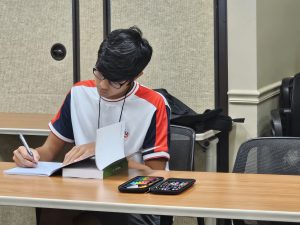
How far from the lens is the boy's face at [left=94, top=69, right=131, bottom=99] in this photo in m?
2.21

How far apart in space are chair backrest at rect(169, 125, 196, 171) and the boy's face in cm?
40

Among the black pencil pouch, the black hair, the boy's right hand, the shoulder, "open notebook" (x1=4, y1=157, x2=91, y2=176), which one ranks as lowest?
the black pencil pouch

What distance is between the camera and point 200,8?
351cm

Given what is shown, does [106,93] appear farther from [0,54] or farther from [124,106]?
[0,54]

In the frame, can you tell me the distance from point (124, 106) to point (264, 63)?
59.7 inches

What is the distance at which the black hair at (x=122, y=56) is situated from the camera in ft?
7.04

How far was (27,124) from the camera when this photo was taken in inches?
133

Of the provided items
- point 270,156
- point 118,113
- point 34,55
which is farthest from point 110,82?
point 34,55

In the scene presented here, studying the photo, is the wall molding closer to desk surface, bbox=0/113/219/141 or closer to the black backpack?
the black backpack

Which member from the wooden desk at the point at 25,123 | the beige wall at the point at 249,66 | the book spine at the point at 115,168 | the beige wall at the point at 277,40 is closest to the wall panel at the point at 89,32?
the wooden desk at the point at 25,123

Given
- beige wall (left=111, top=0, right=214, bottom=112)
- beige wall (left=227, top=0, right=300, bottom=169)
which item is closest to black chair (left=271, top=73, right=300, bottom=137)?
beige wall (left=227, top=0, right=300, bottom=169)

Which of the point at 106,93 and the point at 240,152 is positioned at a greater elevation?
the point at 106,93


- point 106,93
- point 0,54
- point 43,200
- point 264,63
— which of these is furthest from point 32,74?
point 43,200

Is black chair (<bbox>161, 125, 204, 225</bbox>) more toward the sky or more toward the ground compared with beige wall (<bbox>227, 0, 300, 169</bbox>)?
more toward the ground
